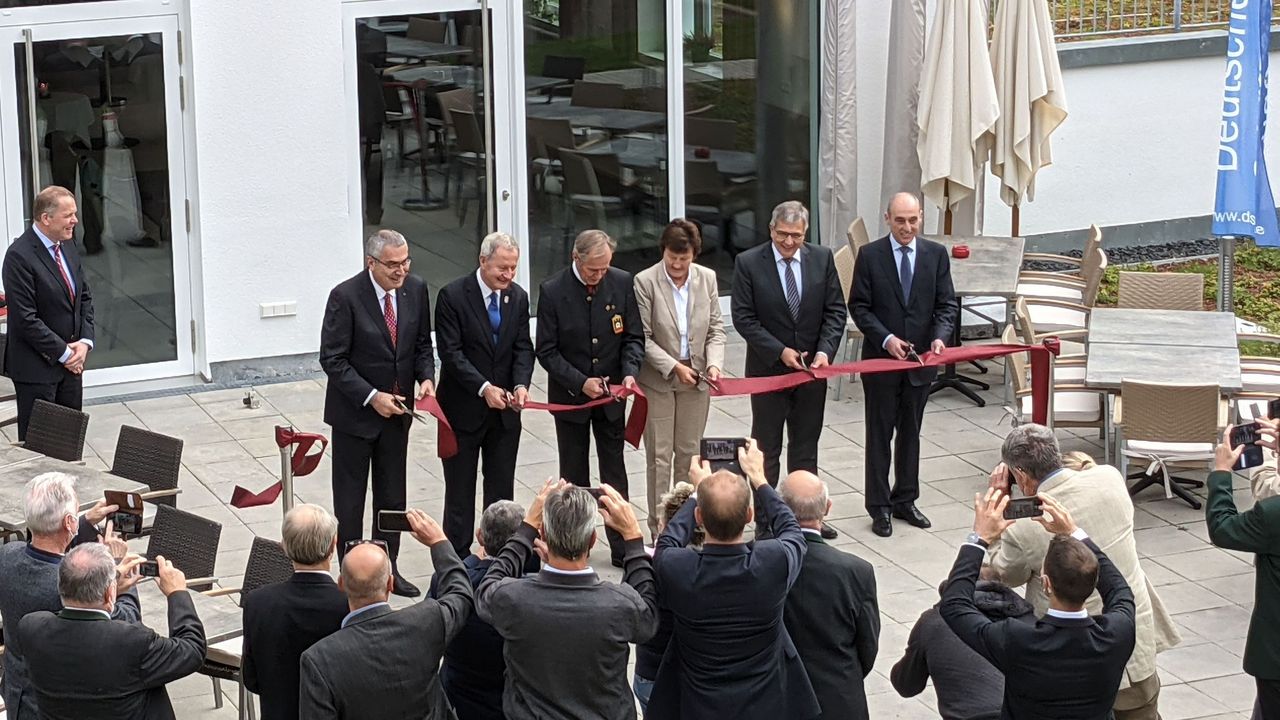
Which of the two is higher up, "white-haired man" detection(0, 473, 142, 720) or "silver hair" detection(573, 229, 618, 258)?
"silver hair" detection(573, 229, 618, 258)

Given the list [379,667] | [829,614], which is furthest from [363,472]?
[829,614]

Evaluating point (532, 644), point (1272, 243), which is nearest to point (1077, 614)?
point (532, 644)

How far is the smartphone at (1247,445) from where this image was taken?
7583mm

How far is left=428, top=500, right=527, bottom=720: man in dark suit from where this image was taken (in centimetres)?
690

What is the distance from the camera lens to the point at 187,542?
344 inches

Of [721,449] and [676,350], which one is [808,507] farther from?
[676,350]

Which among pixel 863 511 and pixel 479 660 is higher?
pixel 479 660

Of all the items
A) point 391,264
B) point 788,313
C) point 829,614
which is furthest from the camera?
point 788,313

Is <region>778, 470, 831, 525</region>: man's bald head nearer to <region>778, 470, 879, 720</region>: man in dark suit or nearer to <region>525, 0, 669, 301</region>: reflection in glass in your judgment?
<region>778, 470, 879, 720</region>: man in dark suit

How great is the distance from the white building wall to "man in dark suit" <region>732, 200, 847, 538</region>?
4.33m

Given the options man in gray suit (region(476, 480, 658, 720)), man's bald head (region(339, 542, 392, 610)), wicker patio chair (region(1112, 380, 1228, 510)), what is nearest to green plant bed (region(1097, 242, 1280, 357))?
wicker patio chair (region(1112, 380, 1228, 510))

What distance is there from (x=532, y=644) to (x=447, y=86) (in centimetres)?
854

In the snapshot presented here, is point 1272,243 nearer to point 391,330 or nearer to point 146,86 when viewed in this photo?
point 391,330

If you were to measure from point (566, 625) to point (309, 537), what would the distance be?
1.02m
